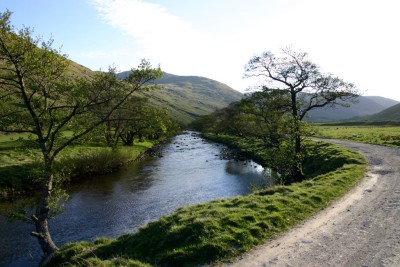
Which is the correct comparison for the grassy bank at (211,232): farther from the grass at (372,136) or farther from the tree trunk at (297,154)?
the grass at (372,136)

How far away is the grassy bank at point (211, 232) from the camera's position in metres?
14.8

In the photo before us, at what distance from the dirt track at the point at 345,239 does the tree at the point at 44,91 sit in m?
13.2

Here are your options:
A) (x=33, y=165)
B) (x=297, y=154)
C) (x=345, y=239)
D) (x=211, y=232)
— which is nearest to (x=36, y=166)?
(x=33, y=165)

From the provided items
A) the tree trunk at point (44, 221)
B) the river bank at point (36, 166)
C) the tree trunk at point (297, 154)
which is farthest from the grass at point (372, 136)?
the river bank at point (36, 166)

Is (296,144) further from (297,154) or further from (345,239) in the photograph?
(345,239)

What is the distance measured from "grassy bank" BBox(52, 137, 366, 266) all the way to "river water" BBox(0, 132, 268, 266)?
6.24 meters

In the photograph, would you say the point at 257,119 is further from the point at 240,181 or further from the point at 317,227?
the point at 317,227

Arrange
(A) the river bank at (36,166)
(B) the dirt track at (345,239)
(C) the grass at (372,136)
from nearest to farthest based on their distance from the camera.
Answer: (B) the dirt track at (345,239) < (A) the river bank at (36,166) < (C) the grass at (372,136)

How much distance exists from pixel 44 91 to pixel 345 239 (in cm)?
1941

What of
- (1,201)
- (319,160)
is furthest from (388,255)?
(1,201)

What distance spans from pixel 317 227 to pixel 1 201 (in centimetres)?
3515

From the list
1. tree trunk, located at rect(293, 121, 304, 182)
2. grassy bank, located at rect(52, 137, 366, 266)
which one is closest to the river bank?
grassy bank, located at rect(52, 137, 366, 266)

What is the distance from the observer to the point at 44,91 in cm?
2073

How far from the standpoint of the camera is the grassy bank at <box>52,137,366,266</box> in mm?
14750
